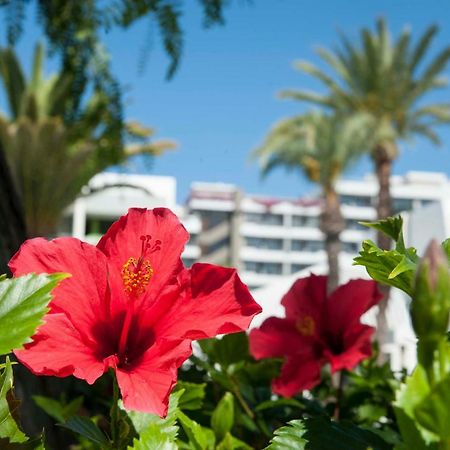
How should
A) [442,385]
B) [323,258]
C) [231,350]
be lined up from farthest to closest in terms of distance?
1. [323,258]
2. [231,350]
3. [442,385]

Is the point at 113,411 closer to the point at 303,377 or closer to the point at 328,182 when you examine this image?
the point at 303,377

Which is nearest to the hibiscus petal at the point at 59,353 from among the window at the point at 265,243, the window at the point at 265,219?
the window at the point at 265,243

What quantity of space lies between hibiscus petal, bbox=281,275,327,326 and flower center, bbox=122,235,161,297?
453 millimetres

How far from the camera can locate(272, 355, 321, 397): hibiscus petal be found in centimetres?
97

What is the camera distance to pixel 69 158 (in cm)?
1248

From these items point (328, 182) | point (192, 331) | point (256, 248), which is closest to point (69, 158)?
point (328, 182)

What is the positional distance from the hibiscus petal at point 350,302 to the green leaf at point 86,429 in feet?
1.69

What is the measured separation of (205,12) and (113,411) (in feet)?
9.35

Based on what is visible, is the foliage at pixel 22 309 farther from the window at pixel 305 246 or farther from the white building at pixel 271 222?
the window at pixel 305 246

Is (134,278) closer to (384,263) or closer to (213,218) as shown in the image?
(384,263)

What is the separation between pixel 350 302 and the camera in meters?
1.04

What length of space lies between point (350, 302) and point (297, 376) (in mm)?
133

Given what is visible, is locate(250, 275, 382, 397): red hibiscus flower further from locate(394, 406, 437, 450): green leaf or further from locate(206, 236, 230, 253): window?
locate(206, 236, 230, 253): window

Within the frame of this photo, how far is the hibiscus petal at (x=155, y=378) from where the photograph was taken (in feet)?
1.78
